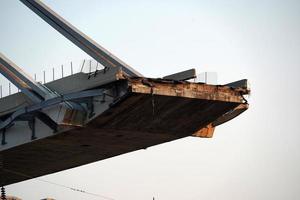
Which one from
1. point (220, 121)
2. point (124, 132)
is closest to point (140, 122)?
point (124, 132)

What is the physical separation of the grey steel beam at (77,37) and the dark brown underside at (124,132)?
3.56 metres

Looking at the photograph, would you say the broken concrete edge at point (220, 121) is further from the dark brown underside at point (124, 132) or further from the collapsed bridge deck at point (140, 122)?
the dark brown underside at point (124, 132)

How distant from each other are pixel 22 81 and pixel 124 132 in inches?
311

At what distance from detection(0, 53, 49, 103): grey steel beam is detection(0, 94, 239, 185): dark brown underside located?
9.21ft

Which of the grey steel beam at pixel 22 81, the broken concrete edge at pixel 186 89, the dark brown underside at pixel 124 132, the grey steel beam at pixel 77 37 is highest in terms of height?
the grey steel beam at pixel 77 37

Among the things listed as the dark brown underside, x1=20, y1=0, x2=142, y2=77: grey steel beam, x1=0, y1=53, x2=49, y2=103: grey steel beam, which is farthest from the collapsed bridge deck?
x1=20, y1=0, x2=142, y2=77: grey steel beam

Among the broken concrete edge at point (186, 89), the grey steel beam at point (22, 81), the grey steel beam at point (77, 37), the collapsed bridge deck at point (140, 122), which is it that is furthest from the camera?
the grey steel beam at point (77, 37)

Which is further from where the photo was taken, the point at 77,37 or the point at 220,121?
the point at 220,121

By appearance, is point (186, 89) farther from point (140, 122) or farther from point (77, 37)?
point (77, 37)

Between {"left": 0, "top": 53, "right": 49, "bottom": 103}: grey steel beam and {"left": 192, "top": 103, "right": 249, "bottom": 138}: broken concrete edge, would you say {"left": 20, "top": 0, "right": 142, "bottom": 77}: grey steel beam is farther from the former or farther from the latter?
{"left": 192, "top": 103, "right": 249, "bottom": 138}: broken concrete edge

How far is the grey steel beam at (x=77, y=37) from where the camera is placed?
53719mm

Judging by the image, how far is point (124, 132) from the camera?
5272cm

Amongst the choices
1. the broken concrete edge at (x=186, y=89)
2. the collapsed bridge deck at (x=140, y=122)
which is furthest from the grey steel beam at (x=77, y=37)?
the broken concrete edge at (x=186, y=89)

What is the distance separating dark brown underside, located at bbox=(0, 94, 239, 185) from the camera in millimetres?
49312
